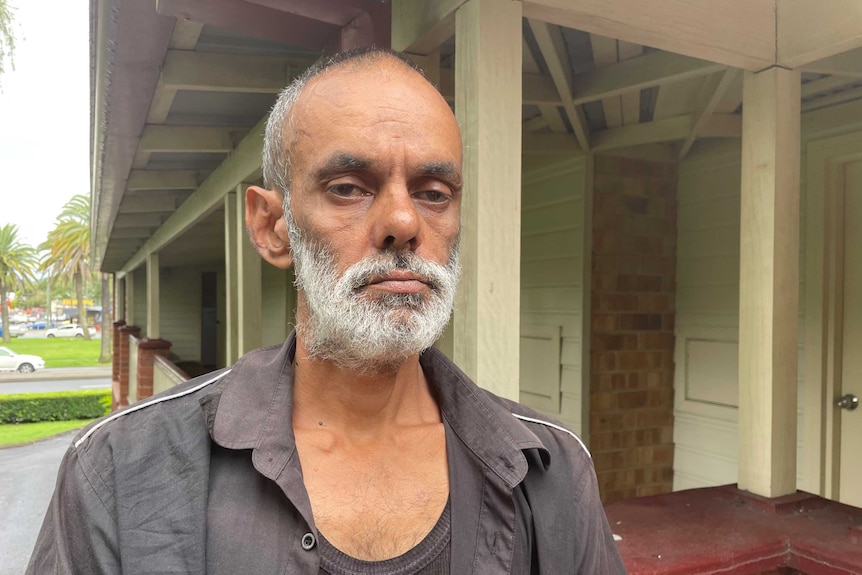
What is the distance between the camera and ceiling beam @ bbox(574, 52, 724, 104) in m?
2.79

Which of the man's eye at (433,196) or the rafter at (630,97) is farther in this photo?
the rafter at (630,97)

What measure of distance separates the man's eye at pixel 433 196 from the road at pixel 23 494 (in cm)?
832

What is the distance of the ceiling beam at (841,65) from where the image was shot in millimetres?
2490

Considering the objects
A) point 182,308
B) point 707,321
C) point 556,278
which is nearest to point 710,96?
point 707,321

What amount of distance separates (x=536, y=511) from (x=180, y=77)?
2.63 m

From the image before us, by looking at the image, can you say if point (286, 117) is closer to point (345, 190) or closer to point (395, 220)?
point (345, 190)

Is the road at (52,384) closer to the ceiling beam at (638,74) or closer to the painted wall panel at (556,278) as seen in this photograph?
the painted wall panel at (556,278)

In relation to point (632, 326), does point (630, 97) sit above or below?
above

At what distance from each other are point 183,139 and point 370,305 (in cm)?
342

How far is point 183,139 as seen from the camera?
4.14 m

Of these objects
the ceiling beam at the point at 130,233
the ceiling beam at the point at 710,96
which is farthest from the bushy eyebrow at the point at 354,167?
the ceiling beam at the point at 130,233

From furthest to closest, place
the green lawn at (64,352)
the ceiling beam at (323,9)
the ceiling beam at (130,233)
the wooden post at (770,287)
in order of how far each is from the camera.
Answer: the green lawn at (64,352) < the ceiling beam at (130,233) < the wooden post at (770,287) < the ceiling beam at (323,9)

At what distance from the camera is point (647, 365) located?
4656 mm

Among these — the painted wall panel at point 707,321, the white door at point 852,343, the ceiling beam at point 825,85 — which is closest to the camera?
the ceiling beam at point 825,85
